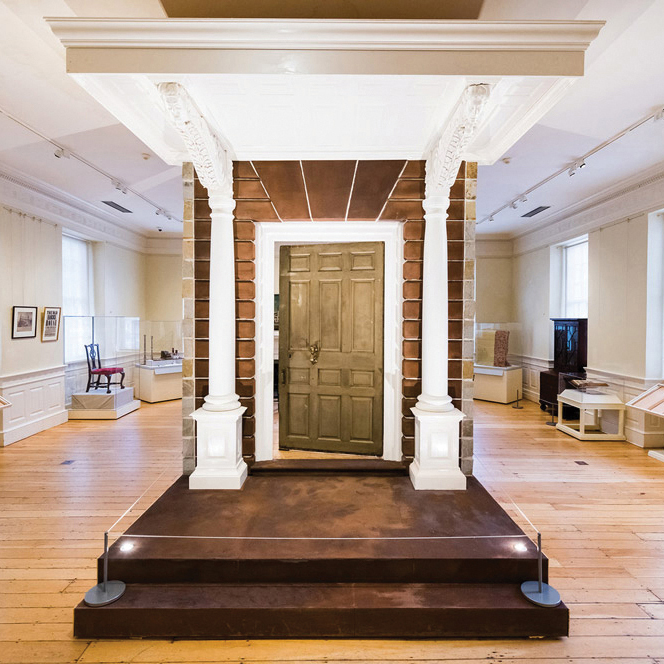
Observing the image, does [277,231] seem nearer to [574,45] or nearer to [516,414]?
[574,45]

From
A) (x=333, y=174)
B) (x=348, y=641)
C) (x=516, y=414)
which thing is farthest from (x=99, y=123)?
(x=516, y=414)

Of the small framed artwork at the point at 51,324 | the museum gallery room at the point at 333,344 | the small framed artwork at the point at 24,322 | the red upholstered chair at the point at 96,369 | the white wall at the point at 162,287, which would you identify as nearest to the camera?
the museum gallery room at the point at 333,344

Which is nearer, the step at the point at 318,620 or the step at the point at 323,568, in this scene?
the step at the point at 318,620

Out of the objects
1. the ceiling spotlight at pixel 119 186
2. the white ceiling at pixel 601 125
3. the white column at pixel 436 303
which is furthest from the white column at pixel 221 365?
the ceiling spotlight at pixel 119 186

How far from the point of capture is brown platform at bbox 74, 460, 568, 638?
2301 millimetres

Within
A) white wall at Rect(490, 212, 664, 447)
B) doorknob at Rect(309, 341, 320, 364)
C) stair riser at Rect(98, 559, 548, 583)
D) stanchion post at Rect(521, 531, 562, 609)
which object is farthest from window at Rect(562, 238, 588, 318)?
stair riser at Rect(98, 559, 548, 583)

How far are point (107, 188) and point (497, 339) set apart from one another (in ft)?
25.1

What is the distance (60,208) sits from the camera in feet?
22.5

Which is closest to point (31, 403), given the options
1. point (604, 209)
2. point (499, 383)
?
point (499, 383)

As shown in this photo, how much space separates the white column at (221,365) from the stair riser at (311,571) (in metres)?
0.99

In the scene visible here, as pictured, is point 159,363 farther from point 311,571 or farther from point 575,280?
point 575,280

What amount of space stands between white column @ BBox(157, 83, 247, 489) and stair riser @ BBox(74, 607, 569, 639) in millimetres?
1228

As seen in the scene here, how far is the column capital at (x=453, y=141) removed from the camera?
2.55m

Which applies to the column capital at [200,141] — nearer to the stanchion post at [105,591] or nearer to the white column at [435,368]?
the white column at [435,368]
